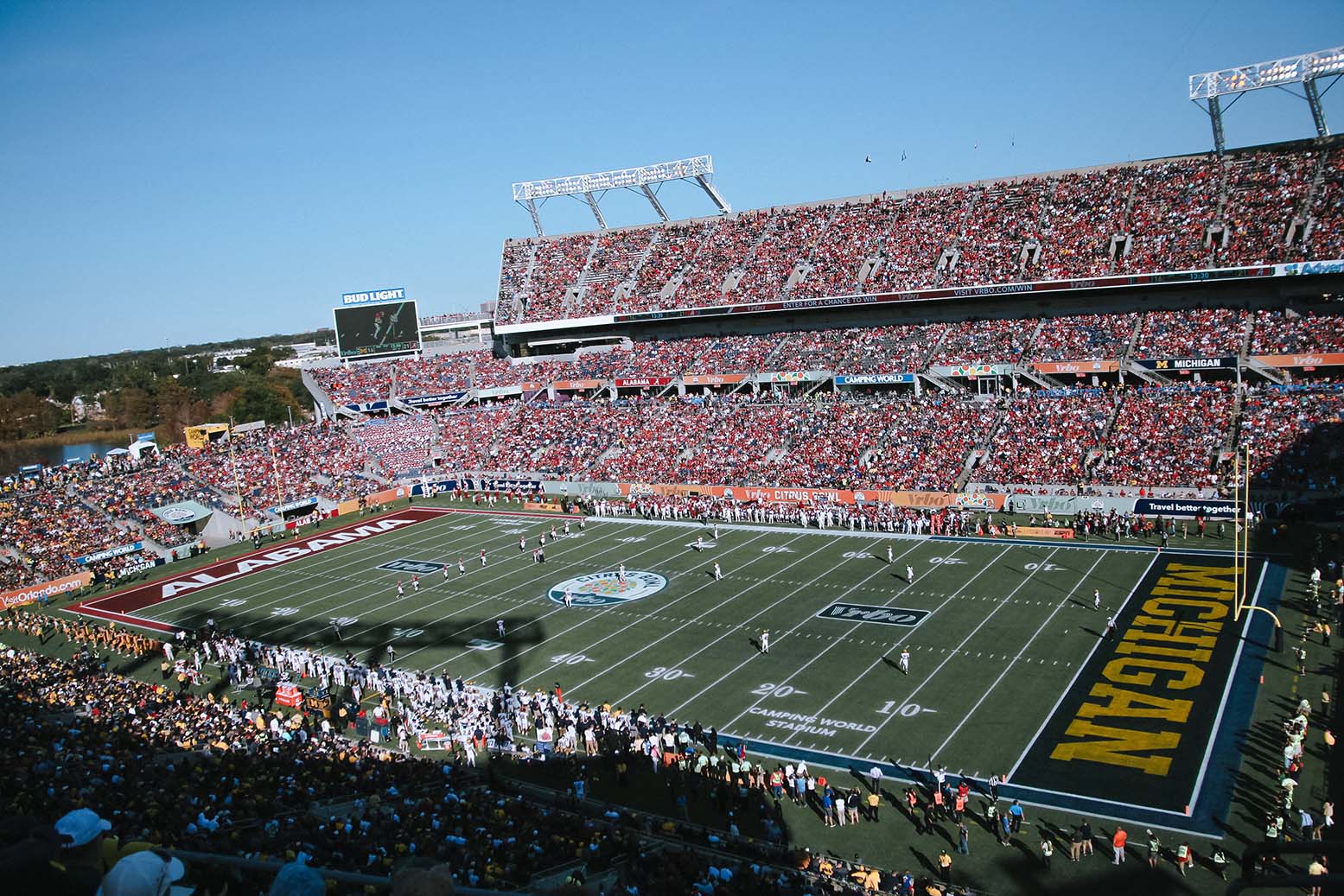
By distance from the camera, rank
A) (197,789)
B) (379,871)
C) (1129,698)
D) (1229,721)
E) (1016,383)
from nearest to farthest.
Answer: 1. (379,871)
2. (197,789)
3. (1229,721)
4. (1129,698)
5. (1016,383)

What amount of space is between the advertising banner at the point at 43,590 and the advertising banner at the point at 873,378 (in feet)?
114

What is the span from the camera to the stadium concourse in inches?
604

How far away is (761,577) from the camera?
103 ft

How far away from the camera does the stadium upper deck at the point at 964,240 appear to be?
136 feet

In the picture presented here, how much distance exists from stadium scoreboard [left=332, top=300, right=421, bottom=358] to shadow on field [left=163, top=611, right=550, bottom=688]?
3203cm

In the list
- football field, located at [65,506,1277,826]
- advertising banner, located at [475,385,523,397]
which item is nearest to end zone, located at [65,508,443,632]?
football field, located at [65,506,1277,826]

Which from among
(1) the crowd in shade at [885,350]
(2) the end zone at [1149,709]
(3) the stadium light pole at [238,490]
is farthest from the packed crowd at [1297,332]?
(3) the stadium light pole at [238,490]

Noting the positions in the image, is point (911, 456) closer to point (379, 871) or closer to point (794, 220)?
point (794, 220)

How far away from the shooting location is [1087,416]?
125 feet

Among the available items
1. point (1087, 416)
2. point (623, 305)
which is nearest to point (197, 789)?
point (1087, 416)

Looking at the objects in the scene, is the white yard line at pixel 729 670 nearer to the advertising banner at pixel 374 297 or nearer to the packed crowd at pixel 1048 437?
the packed crowd at pixel 1048 437

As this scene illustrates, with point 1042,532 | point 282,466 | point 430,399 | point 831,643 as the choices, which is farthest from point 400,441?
point 831,643

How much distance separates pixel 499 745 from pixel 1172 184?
41.8 meters

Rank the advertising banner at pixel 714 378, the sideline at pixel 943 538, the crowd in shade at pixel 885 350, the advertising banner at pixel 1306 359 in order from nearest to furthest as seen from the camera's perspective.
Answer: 1. the sideline at pixel 943 538
2. the advertising banner at pixel 1306 359
3. the crowd in shade at pixel 885 350
4. the advertising banner at pixel 714 378
